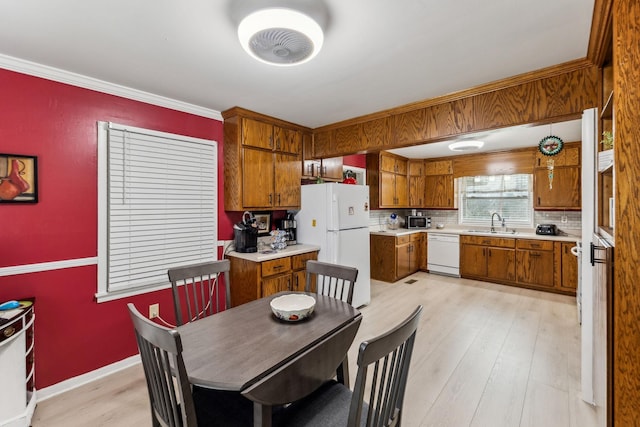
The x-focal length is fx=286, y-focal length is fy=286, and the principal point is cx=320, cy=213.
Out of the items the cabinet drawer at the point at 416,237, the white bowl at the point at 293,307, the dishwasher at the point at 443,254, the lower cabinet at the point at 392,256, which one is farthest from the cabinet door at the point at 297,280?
the dishwasher at the point at 443,254

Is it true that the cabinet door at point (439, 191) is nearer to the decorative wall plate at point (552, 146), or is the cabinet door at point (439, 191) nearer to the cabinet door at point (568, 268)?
the cabinet door at point (568, 268)

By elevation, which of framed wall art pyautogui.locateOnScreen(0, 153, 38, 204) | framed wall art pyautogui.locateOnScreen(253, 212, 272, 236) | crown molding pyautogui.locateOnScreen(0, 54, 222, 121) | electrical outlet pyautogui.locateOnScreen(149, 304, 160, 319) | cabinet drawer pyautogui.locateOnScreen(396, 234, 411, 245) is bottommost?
electrical outlet pyautogui.locateOnScreen(149, 304, 160, 319)

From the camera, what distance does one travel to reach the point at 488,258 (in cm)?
500

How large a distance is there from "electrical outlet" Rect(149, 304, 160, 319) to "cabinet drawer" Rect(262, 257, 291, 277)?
102 cm

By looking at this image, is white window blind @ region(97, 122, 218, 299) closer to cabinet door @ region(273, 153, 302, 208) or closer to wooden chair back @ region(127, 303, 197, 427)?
cabinet door @ region(273, 153, 302, 208)

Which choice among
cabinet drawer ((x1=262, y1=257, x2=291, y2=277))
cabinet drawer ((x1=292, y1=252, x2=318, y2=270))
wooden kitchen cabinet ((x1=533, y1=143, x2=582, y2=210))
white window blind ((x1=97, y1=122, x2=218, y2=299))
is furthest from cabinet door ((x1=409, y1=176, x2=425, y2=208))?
white window blind ((x1=97, y1=122, x2=218, y2=299))

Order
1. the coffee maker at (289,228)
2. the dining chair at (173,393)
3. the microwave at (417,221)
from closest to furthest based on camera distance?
1. the dining chair at (173,393)
2. the coffee maker at (289,228)
3. the microwave at (417,221)

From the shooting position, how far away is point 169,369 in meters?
1.08

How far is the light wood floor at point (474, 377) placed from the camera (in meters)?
1.92

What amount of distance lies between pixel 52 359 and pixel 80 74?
7.22 ft

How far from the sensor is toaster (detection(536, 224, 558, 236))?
468 cm

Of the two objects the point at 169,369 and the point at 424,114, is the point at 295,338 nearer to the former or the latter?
the point at 169,369

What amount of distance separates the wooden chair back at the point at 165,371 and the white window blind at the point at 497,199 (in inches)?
236

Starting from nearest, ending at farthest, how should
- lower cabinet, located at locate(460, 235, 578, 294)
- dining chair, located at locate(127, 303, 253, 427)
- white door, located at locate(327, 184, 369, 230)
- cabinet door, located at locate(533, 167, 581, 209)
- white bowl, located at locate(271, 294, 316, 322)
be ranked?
dining chair, located at locate(127, 303, 253, 427) < white bowl, located at locate(271, 294, 316, 322) < white door, located at locate(327, 184, 369, 230) < lower cabinet, located at locate(460, 235, 578, 294) < cabinet door, located at locate(533, 167, 581, 209)
